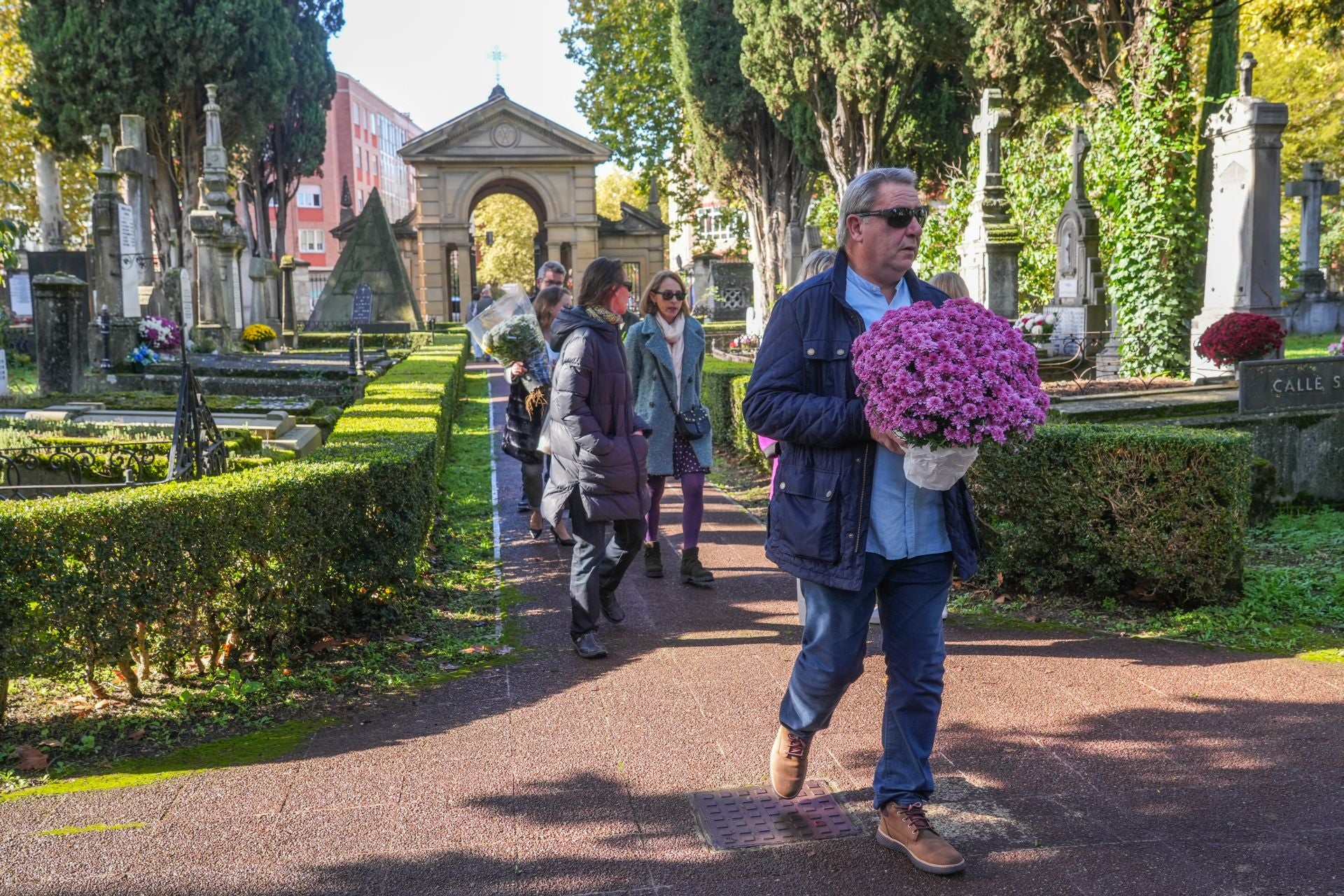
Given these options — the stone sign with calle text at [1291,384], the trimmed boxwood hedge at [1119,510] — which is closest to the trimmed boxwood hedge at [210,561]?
the trimmed boxwood hedge at [1119,510]

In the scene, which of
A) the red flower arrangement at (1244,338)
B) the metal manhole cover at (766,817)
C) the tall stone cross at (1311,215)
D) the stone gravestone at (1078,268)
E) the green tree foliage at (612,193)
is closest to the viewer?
the metal manhole cover at (766,817)

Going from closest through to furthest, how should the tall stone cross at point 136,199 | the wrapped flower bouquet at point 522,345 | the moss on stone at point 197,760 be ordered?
the moss on stone at point 197,760 < the wrapped flower bouquet at point 522,345 < the tall stone cross at point 136,199

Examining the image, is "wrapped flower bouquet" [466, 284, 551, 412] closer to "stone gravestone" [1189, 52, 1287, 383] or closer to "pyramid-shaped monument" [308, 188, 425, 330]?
"stone gravestone" [1189, 52, 1287, 383]

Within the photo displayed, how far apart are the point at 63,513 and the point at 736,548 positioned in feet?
14.6

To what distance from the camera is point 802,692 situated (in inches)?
131

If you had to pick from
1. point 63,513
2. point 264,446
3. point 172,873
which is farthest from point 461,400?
point 172,873

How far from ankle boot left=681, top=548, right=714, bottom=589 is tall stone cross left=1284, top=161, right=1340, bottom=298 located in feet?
86.9

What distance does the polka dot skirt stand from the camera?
667 cm

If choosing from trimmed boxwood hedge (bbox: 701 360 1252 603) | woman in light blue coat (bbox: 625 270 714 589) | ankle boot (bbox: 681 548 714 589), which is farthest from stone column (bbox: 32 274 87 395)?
trimmed boxwood hedge (bbox: 701 360 1252 603)

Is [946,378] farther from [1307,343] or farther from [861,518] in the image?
[1307,343]

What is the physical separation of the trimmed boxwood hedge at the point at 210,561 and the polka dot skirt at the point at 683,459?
1511 mm

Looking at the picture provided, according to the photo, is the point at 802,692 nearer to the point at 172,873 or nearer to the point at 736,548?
the point at 172,873

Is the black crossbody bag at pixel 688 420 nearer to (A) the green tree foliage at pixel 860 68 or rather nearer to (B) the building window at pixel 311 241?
(A) the green tree foliage at pixel 860 68

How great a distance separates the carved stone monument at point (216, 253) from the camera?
20.4m
